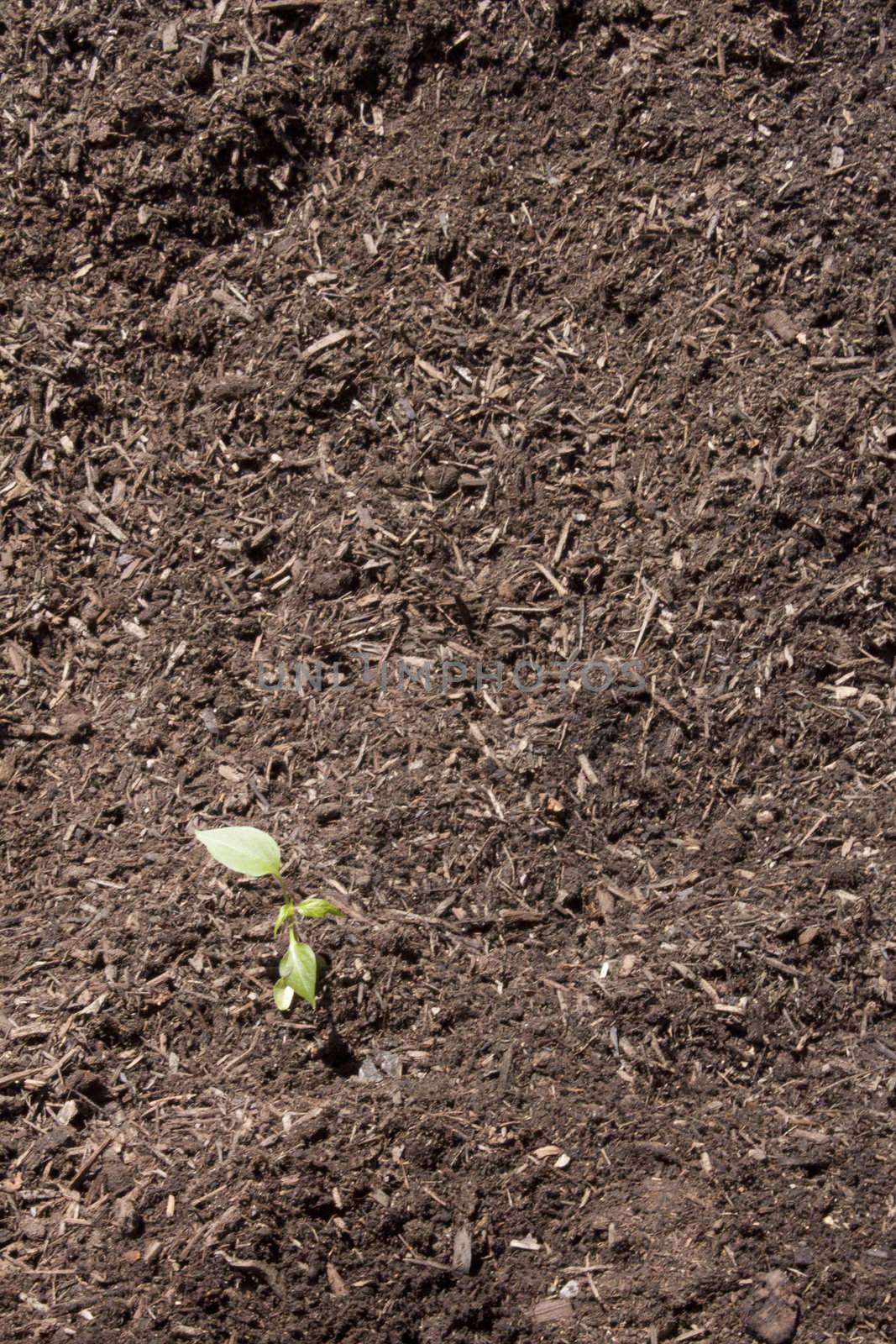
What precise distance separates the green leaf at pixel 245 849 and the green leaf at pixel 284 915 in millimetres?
96

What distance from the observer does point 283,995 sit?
7.30 ft

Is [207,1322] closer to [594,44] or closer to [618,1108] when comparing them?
[618,1108]

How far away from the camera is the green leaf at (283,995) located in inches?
87.3

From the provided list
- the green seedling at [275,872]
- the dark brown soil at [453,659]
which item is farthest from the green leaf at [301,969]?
the dark brown soil at [453,659]

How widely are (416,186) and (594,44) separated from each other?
0.60 meters

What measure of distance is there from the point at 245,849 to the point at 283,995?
→ 0.33 meters

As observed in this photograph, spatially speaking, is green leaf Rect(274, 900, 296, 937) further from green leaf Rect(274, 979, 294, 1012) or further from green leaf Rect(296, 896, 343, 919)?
green leaf Rect(274, 979, 294, 1012)

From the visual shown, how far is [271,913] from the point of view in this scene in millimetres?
2352

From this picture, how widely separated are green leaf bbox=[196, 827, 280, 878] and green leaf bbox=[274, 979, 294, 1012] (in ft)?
0.82

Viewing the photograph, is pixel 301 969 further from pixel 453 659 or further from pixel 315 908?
pixel 453 659

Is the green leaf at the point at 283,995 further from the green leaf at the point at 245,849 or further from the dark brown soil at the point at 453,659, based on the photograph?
the green leaf at the point at 245,849

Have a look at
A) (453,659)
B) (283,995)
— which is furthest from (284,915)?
(453,659)

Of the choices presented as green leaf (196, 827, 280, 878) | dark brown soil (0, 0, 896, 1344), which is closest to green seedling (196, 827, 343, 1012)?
green leaf (196, 827, 280, 878)

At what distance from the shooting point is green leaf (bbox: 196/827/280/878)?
2.14m
